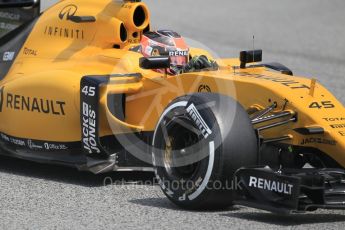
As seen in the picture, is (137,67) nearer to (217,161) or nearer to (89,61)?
(89,61)

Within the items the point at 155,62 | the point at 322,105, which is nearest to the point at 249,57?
the point at 155,62

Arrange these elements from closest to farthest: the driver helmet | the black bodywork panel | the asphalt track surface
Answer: the black bodywork panel, the asphalt track surface, the driver helmet

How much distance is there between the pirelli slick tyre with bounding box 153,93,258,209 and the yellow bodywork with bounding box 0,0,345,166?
0.52 metres

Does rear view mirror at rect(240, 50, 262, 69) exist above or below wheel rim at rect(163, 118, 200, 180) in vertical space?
above

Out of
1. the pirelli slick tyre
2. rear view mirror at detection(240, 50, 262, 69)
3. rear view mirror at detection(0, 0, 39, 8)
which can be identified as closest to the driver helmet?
rear view mirror at detection(240, 50, 262, 69)

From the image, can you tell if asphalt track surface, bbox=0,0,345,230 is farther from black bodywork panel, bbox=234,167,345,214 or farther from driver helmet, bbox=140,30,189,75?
driver helmet, bbox=140,30,189,75

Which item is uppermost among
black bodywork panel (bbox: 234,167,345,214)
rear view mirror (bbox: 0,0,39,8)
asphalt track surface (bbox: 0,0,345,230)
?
rear view mirror (bbox: 0,0,39,8)

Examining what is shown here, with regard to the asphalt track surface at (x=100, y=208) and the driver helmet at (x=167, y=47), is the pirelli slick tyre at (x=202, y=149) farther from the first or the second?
the driver helmet at (x=167, y=47)

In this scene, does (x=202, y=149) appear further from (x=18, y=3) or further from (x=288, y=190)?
(x=18, y=3)

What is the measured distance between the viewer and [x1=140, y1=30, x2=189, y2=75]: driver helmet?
28.6 feet

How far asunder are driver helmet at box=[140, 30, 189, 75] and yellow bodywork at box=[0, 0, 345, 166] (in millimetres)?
160

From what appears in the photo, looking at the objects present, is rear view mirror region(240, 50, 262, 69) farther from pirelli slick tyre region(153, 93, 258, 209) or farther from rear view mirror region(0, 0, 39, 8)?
rear view mirror region(0, 0, 39, 8)

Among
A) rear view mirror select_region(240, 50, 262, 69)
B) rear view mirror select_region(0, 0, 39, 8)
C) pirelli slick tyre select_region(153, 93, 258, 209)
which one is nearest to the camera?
pirelli slick tyre select_region(153, 93, 258, 209)

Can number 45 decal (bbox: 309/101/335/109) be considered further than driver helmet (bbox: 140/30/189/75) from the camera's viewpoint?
No
